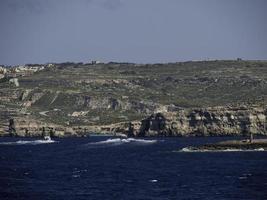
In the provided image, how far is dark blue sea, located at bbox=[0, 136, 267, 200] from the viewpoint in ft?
311

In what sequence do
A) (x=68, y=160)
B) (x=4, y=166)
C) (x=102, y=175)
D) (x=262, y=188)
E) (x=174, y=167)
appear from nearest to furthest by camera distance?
(x=262, y=188), (x=102, y=175), (x=174, y=167), (x=4, y=166), (x=68, y=160)

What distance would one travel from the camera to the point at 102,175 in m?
119

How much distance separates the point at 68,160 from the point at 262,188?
189 feet

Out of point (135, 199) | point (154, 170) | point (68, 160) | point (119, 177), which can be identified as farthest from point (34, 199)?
point (68, 160)

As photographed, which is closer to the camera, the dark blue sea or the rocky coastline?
the dark blue sea

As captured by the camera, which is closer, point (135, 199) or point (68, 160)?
point (135, 199)

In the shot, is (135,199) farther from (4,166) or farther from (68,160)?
(68,160)

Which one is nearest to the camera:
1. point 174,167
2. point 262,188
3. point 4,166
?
point 262,188

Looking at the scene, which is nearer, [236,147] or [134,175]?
[134,175]

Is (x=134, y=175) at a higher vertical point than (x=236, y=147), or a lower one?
higher

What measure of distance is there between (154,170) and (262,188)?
29179 millimetres

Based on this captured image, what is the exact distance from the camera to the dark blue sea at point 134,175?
9488 cm

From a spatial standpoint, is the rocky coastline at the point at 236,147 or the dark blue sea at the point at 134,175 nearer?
the dark blue sea at the point at 134,175

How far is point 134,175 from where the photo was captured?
11694 centimetres
